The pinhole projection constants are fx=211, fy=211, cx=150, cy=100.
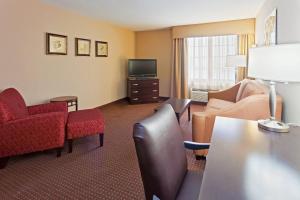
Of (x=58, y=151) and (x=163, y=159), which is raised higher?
(x=163, y=159)

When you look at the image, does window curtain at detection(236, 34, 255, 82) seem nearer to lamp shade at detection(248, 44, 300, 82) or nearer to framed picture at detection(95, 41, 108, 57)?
framed picture at detection(95, 41, 108, 57)

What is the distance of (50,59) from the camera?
13.6 feet

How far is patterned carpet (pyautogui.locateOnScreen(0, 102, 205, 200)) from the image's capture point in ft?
6.75

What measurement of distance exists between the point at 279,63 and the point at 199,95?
5.04 m

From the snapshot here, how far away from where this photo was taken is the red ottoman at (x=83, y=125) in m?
2.93

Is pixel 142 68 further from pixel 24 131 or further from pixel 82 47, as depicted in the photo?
pixel 24 131

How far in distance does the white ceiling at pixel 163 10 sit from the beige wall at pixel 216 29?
0.24m

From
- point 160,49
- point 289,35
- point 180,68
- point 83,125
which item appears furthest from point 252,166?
point 160,49

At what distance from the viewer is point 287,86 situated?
2387 millimetres

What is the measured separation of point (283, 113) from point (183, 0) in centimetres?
253

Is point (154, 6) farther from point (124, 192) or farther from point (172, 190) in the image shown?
point (172, 190)

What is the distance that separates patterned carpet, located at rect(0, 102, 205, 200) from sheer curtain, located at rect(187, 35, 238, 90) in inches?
145

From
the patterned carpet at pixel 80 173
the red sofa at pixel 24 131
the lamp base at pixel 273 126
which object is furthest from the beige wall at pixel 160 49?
the lamp base at pixel 273 126

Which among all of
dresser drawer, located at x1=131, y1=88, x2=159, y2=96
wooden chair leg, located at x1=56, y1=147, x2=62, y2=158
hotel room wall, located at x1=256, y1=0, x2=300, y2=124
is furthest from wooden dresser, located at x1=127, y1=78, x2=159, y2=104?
hotel room wall, located at x1=256, y1=0, x2=300, y2=124
